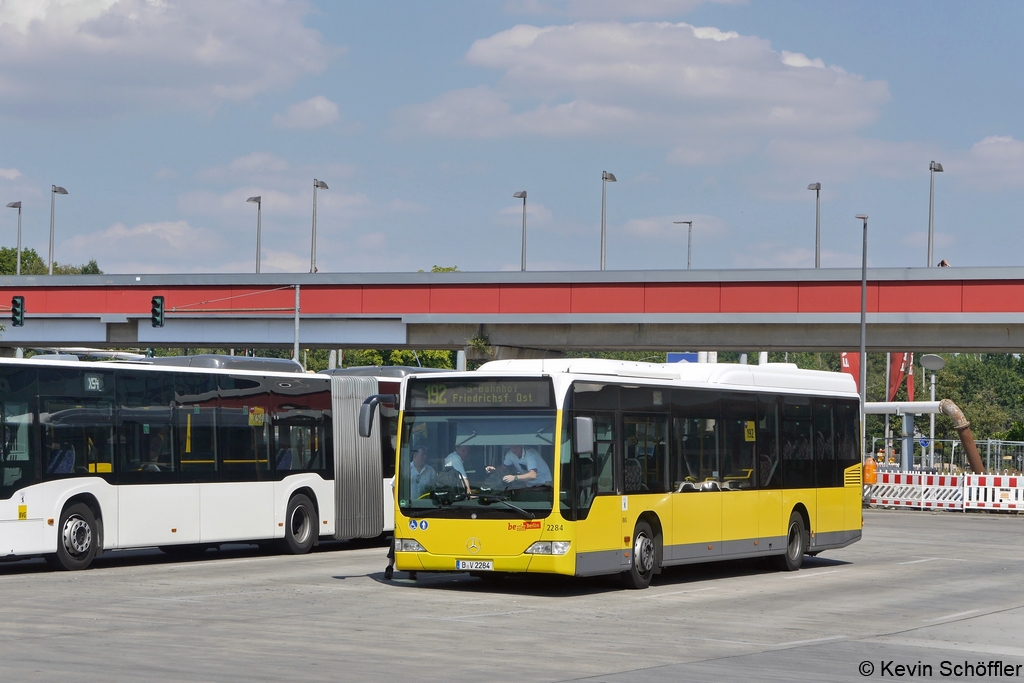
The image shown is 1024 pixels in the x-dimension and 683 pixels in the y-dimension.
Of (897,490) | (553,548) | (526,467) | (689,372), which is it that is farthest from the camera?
(897,490)

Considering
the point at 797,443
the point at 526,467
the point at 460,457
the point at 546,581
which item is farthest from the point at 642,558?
the point at 797,443

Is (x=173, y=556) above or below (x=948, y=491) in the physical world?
above

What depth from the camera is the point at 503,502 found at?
16.3m

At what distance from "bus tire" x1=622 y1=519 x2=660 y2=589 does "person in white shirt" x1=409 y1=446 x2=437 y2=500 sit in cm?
260

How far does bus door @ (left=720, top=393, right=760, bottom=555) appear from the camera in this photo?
19547 millimetres

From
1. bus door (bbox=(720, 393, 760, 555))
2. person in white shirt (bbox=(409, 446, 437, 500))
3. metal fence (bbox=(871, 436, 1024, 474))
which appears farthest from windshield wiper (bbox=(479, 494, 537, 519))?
metal fence (bbox=(871, 436, 1024, 474))

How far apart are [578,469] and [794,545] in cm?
616

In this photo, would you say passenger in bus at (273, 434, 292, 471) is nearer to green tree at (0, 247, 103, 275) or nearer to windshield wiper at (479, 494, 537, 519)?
windshield wiper at (479, 494, 537, 519)

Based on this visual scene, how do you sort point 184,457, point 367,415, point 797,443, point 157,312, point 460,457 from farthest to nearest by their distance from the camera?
point 157,312 < point 797,443 < point 184,457 < point 367,415 < point 460,457

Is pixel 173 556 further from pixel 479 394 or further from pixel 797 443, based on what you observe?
pixel 797 443

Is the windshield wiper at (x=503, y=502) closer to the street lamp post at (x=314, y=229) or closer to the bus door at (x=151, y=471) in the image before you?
the bus door at (x=151, y=471)

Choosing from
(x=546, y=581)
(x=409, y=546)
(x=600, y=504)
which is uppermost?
(x=600, y=504)

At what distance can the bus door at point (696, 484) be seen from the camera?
1845 cm

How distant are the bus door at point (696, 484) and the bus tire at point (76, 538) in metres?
7.56
